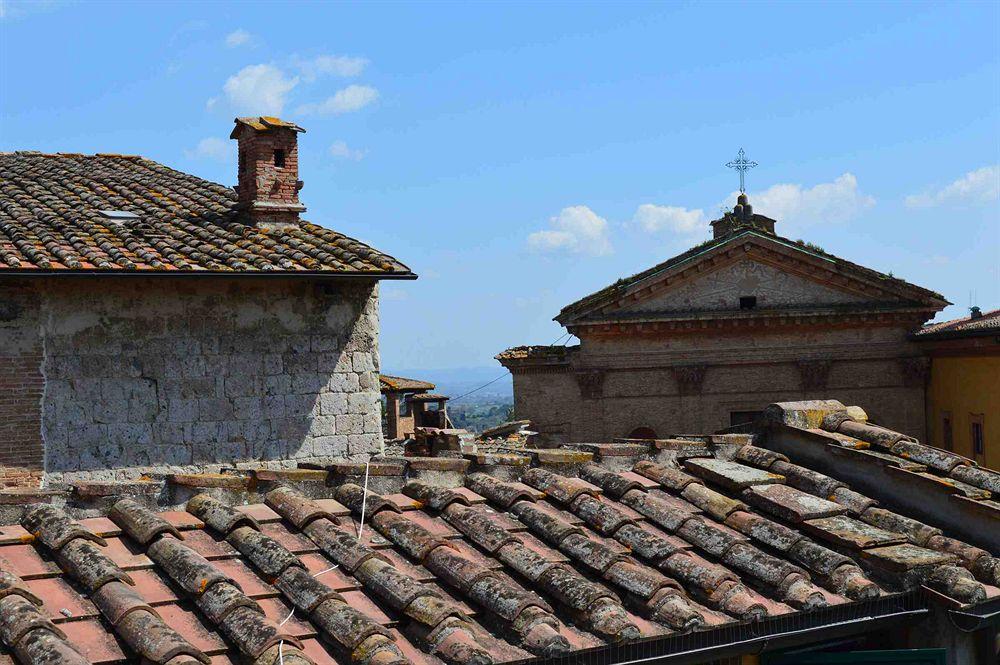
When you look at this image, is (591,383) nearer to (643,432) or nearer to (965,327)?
(643,432)

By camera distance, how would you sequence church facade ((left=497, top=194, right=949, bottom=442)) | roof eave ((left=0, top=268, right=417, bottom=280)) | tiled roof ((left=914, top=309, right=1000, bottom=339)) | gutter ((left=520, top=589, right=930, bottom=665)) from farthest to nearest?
church facade ((left=497, top=194, right=949, bottom=442)), tiled roof ((left=914, top=309, right=1000, bottom=339)), roof eave ((left=0, top=268, right=417, bottom=280)), gutter ((left=520, top=589, right=930, bottom=665))

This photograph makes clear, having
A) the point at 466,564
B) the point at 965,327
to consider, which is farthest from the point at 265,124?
the point at 965,327

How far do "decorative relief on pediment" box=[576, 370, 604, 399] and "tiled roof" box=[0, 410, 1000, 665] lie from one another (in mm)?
17149

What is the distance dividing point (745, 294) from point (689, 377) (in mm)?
2266

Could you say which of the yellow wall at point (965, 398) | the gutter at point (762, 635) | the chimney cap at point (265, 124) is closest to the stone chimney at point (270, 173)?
the chimney cap at point (265, 124)

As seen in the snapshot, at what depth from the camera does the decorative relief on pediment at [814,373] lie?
25.0m

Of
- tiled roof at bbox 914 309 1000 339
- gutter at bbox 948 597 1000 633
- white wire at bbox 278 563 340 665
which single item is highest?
tiled roof at bbox 914 309 1000 339

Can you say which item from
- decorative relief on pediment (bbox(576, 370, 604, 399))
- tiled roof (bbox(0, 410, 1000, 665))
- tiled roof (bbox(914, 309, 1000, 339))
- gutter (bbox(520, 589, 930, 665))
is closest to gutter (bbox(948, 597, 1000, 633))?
tiled roof (bbox(0, 410, 1000, 665))

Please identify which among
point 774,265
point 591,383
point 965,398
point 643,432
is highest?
point 774,265

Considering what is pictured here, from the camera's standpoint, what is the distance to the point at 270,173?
14.7 metres

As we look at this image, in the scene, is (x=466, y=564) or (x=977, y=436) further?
(x=977, y=436)

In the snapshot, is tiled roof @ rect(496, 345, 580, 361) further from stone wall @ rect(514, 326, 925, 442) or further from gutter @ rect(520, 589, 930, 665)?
gutter @ rect(520, 589, 930, 665)

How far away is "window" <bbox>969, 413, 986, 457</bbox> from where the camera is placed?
22.9 meters

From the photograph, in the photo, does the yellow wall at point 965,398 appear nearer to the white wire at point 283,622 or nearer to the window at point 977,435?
the window at point 977,435
